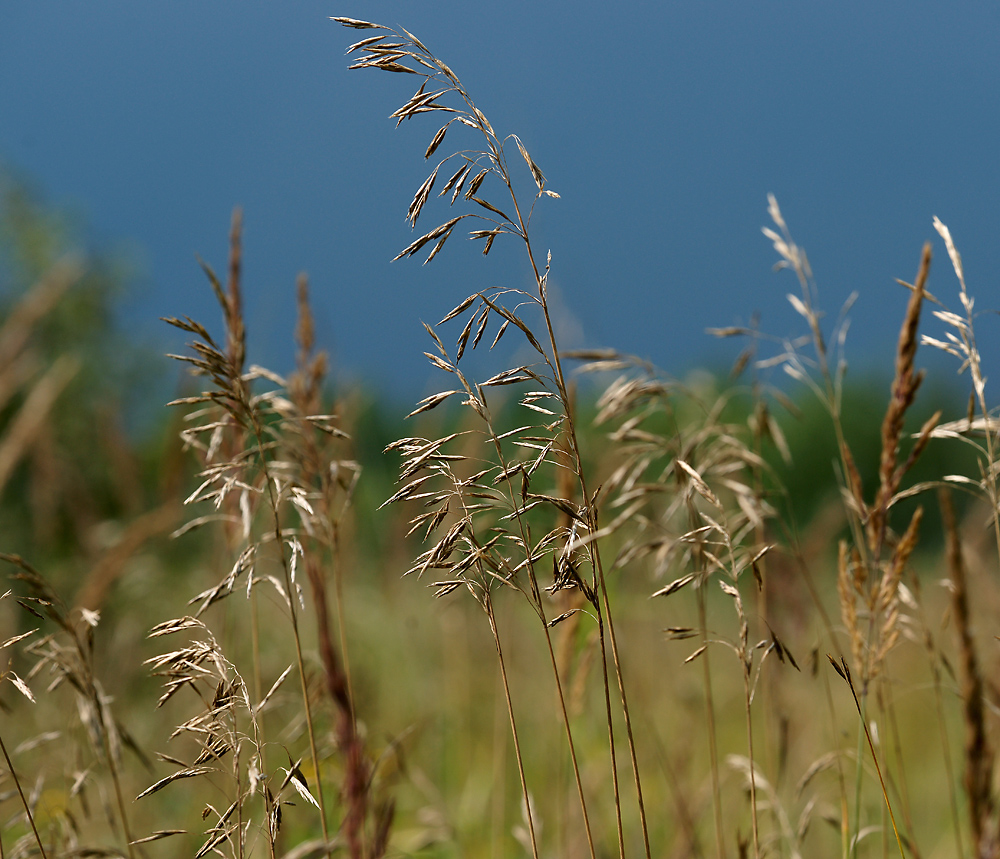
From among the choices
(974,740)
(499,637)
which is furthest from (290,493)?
(974,740)

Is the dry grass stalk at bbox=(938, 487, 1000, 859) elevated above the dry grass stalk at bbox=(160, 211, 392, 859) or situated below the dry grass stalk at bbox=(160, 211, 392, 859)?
below

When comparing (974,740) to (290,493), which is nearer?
(974,740)

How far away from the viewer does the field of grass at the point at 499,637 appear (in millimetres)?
1063

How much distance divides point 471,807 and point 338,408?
5.32 feet

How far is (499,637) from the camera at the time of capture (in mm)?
1608

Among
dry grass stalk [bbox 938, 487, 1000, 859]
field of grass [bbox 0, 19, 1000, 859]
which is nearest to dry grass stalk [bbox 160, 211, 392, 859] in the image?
field of grass [bbox 0, 19, 1000, 859]

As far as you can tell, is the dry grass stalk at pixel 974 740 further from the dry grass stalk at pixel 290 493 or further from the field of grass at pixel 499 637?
the dry grass stalk at pixel 290 493

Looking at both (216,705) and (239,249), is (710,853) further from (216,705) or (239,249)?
(239,249)

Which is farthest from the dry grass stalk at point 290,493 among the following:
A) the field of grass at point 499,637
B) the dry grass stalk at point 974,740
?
the dry grass stalk at point 974,740

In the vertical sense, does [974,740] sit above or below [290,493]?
below

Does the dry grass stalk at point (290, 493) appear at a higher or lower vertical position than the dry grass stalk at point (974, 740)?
higher

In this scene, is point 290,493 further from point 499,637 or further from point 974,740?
point 974,740

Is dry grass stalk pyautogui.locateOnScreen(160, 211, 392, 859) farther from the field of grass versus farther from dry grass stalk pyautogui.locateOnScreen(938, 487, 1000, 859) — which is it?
dry grass stalk pyautogui.locateOnScreen(938, 487, 1000, 859)

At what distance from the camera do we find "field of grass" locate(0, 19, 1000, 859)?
106 cm
